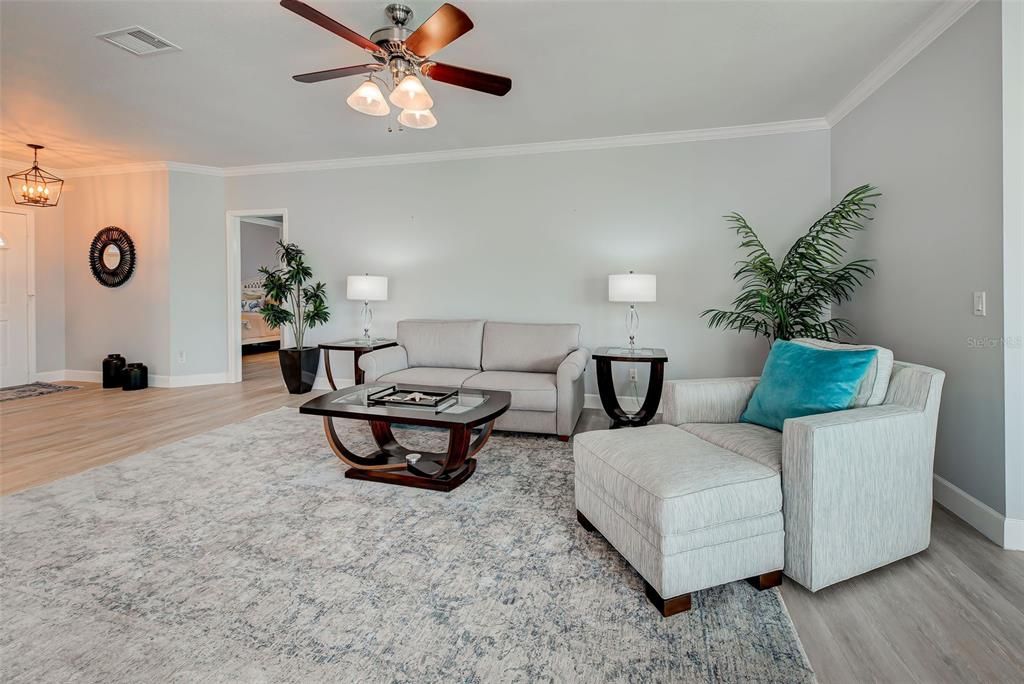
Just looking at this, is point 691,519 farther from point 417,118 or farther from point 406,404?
point 417,118

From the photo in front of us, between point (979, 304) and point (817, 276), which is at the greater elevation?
point (817, 276)

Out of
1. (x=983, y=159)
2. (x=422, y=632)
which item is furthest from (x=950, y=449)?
(x=422, y=632)

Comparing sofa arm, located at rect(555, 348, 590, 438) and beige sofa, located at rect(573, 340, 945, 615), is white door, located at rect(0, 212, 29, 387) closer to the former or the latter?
sofa arm, located at rect(555, 348, 590, 438)

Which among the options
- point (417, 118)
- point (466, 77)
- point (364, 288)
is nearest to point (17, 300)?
point (364, 288)

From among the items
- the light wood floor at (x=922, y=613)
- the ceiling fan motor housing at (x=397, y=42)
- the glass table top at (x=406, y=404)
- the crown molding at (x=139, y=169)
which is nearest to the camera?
the light wood floor at (x=922, y=613)

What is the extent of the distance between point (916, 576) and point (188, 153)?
21.4 feet

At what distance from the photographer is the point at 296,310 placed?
5.41 meters

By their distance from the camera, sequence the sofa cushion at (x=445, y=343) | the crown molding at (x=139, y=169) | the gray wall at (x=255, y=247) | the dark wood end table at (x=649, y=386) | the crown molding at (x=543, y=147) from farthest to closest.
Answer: the gray wall at (x=255, y=247) < the crown molding at (x=139, y=169) < the sofa cushion at (x=445, y=343) < the crown molding at (x=543, y=147) < the dark wood end table at (x=649, y=386)

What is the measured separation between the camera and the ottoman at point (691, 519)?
5.09ft

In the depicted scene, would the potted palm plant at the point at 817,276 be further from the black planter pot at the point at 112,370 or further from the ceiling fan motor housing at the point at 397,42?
the black planter pot at the point at 112,370

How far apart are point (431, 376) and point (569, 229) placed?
1.97 metres

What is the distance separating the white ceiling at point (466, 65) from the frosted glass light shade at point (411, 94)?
1.47ft

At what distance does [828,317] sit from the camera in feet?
13.2

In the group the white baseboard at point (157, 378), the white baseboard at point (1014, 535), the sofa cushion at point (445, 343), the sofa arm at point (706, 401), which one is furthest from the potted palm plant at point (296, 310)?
the white baseboard at point (1014, 535)
